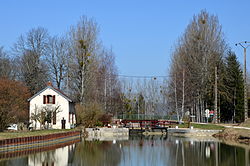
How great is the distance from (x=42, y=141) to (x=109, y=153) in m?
6.23

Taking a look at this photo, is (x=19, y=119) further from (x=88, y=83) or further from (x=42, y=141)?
(x=88, y=83)

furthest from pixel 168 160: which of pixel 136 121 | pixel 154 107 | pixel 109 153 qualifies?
pixel 154 107

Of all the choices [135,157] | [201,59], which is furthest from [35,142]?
[201,59]

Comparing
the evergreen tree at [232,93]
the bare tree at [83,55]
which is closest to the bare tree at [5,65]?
the bare tree at [83,55]

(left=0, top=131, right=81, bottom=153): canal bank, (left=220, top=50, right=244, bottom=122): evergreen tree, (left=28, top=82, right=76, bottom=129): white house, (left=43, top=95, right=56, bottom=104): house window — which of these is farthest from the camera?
(left=220, top=50, right=244, bottom=122): evergreen tree

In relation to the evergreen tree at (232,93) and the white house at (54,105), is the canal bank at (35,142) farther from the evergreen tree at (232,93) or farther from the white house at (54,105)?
the evergreen tree at (232,93)

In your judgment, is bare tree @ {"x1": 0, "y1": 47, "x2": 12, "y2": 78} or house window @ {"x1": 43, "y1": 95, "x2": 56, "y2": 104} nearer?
house window @ {"x1": 43, "y1": 95, "x2": 56, "y2": 104}

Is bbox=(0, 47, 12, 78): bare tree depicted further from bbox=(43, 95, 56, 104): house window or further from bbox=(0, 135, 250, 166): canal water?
bbox=(0, 135, 250, 166): canal water

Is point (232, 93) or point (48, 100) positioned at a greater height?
point (232, 93)

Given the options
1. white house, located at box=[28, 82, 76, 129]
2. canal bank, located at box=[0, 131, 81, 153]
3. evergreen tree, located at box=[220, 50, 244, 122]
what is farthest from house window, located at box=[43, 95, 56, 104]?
evergreen tree, located at box=[220, 50, 244, 122]

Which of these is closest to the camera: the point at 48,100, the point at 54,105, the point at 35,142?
the point at 35,142

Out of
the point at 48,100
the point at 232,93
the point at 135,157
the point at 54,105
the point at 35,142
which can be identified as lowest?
the point at 135,157

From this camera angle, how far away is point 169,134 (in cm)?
5466

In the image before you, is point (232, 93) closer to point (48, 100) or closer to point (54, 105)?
point (54, 105)
